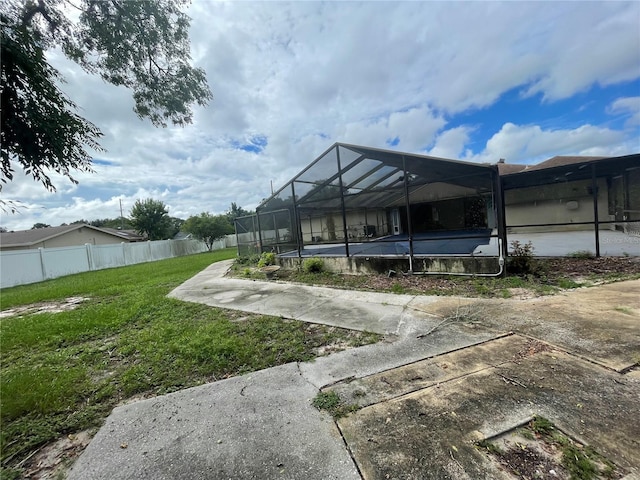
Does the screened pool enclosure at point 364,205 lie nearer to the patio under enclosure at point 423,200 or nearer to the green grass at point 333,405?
the patio under enclosure at point 423,200

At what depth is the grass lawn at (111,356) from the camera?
2.18 metres

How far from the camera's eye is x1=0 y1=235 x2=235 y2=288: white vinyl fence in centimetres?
1095

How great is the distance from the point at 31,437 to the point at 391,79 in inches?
416

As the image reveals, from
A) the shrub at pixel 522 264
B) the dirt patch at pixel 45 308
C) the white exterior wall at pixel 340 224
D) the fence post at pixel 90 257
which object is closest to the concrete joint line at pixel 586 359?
the shrub at pixel 522 264

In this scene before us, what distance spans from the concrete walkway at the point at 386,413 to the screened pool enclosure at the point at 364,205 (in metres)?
3.65

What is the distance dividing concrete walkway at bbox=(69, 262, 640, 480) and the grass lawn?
343mm

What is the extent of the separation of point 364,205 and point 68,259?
15.7 metres

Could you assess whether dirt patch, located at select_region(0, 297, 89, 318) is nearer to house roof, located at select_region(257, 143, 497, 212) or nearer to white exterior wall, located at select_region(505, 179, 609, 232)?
house roof, located at select_region(257, 143, 497, 212)

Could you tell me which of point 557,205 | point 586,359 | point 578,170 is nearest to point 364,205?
point 578,170

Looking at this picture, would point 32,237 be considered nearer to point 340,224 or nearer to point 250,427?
point 340,224

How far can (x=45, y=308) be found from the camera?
20.6 feet

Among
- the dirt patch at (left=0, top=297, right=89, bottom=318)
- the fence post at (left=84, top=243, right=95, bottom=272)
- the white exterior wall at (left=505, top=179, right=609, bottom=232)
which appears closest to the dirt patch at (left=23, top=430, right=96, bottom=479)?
the dirt patch at (left=0, top=297, right=89, bottom=318)

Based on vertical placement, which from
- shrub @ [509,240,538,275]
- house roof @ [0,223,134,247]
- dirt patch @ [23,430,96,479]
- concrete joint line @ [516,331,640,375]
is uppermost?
house roof @ [0,223,134,247]

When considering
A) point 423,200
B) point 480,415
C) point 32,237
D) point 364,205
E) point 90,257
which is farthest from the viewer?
point 32,237
